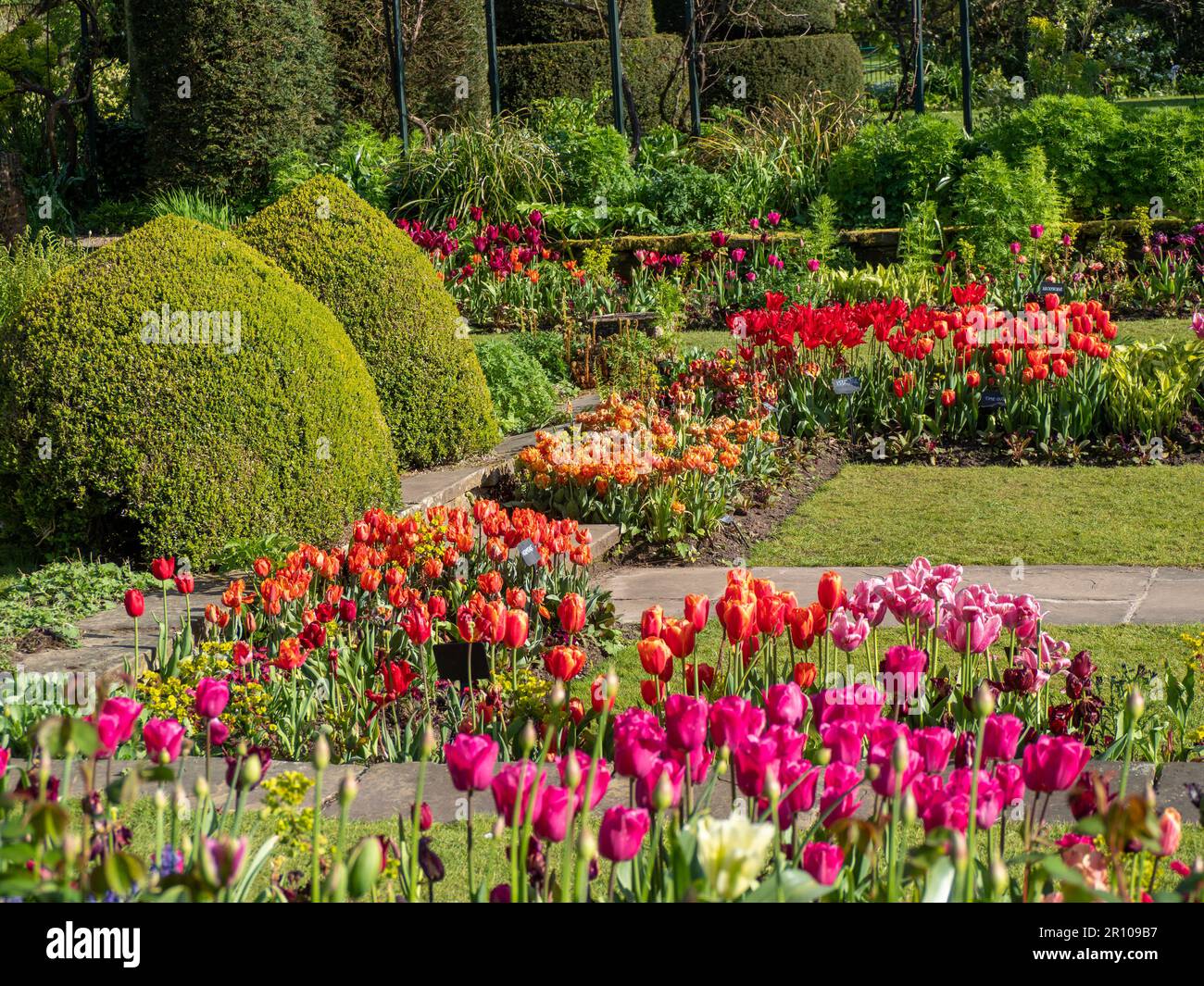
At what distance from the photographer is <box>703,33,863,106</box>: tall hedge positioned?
1936cm

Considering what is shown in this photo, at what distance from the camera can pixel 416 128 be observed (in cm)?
1692

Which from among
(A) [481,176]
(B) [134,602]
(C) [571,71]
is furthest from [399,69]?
(B) [134,602]

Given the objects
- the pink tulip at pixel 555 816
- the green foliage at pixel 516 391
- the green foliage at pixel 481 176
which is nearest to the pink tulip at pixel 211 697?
the pink tulip at pixel 555 816

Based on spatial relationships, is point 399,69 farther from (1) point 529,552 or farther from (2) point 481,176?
(1) point 529,552

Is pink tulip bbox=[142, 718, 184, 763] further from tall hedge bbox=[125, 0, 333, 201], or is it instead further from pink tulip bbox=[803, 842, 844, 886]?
tall hedge bbox=[125, 0, 333, 201]

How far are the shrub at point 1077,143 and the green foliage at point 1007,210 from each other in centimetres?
60

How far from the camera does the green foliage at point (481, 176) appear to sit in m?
13.7

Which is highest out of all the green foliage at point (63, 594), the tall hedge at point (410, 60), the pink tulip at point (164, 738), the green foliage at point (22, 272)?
the tall hedge at point (410, 60)

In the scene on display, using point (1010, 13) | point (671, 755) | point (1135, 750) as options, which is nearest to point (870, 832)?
point (671, 755)

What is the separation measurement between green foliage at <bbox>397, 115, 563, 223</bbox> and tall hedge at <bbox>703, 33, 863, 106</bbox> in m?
5.85

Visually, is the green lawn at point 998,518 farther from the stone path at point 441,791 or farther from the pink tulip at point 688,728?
the pink tulip at point 688,728

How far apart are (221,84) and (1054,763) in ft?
46.5

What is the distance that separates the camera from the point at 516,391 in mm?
8172
